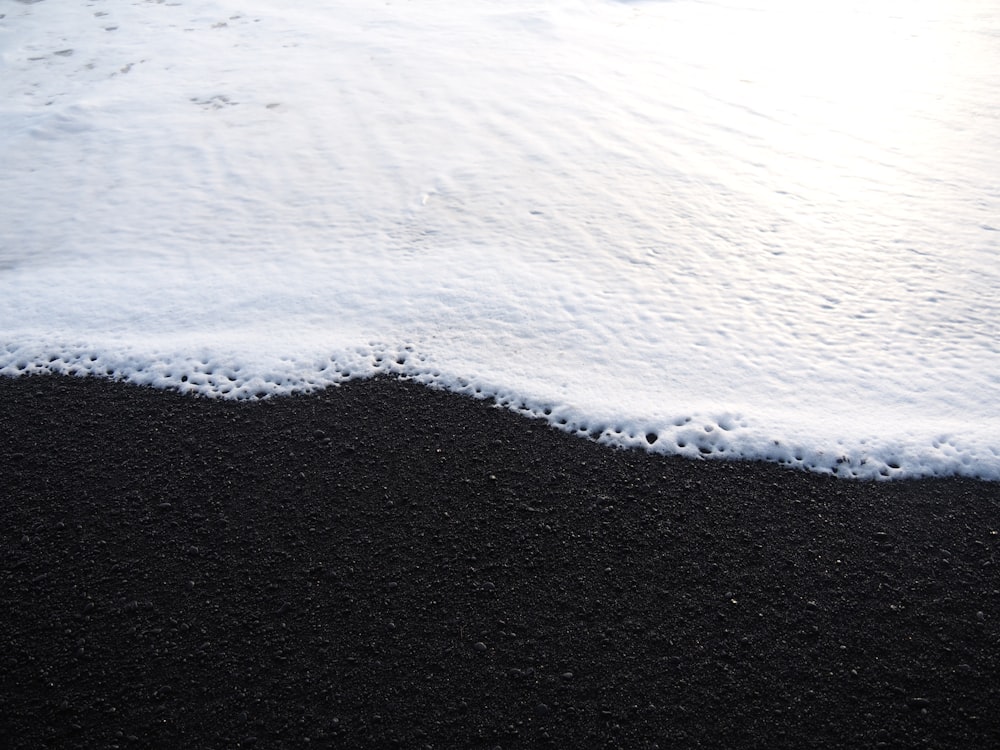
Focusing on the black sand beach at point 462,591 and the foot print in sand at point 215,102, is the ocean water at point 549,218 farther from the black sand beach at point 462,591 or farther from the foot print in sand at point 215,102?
the black sand beach at point 462,591

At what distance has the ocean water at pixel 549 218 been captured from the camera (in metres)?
3.07

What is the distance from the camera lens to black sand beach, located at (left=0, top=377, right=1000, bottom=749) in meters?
1.92

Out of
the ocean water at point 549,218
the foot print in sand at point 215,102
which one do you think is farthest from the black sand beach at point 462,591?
the foot print in sand at point 215,102

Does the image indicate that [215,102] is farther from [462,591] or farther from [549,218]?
[462,591]

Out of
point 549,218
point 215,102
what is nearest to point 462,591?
point 549,218

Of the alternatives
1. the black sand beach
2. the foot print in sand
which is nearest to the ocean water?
the foot print in sand

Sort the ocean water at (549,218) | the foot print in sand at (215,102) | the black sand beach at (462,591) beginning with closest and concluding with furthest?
the black sand beach at (462,591), the ocean water at (549,218), the foot print in sand at (215,102)

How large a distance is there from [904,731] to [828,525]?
0.69 meters

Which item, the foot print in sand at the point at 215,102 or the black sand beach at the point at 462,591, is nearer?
the black sand beach at the point at 462,591

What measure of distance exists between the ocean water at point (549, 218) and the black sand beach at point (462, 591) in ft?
0.98

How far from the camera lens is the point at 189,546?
2387 mm

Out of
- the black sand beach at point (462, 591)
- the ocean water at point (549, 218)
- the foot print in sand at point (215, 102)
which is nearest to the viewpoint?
the black sand beach at point (462, 591)

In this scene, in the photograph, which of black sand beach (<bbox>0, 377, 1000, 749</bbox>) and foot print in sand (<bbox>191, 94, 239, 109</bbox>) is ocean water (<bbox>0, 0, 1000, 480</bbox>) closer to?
foot print in sand (<bbox>191, 94, 239, 109</bbox>)

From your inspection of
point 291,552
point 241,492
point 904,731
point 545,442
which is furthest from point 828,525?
point 241,492
